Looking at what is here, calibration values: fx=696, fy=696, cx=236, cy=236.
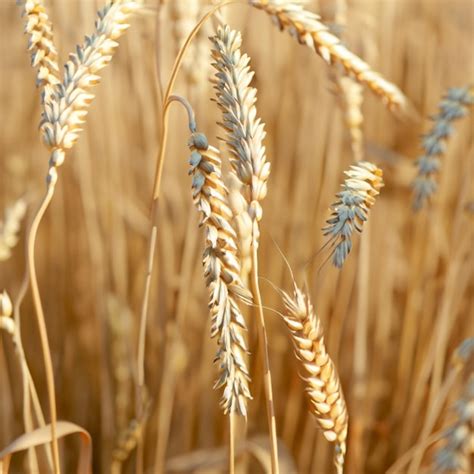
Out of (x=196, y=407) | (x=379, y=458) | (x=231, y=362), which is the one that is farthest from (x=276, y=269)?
(x=231, y=362)

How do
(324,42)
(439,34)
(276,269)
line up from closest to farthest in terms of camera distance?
(324,42), (276,269), (439,34)

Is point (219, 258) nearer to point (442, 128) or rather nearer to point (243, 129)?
point (243, 129)

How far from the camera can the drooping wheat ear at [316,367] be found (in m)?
0.61

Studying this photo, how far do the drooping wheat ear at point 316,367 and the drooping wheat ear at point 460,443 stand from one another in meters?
0.09

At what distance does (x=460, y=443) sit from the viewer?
0.58 metres

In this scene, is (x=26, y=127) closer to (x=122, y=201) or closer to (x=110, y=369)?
(x=122, y=201)

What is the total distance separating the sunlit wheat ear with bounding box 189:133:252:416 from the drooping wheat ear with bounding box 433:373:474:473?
6.9 inches

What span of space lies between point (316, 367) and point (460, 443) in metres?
0.13

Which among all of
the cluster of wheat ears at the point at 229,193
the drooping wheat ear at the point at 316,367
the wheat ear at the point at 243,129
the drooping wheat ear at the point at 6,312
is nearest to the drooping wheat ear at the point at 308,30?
the cluster of wheat ears at the point at 229,193

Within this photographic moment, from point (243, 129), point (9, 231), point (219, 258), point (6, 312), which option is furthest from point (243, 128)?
point (9, 231)

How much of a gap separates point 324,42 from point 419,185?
1.28 feet

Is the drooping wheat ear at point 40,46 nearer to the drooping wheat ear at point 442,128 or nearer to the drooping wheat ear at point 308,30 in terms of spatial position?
the drooping wheat ear at point 308,30

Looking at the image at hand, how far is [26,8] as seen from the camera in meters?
0.65

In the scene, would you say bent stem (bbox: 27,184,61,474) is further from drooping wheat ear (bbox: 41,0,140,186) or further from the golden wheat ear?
the golden wheat ear
